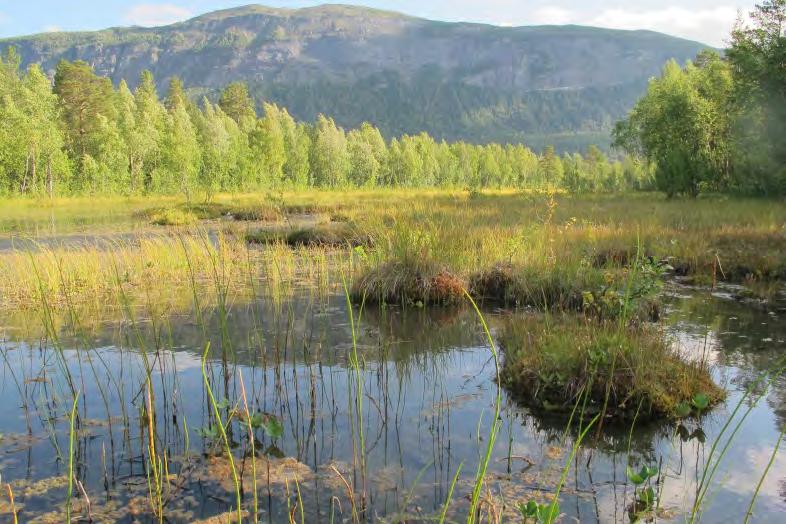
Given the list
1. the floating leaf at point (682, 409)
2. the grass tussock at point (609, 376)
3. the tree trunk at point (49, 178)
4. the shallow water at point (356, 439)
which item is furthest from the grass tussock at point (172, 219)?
the floating leaf at point (682, 409)

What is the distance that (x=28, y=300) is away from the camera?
9.48 metres

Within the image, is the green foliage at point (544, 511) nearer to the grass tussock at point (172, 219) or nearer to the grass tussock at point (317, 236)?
the grass tussock at point (317, 236)

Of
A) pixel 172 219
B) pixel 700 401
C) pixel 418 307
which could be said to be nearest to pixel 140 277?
pixel 418 307

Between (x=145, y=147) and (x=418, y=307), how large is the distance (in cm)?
4770

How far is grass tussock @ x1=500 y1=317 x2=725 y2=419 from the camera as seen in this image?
5.03m

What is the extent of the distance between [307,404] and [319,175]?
247 ft

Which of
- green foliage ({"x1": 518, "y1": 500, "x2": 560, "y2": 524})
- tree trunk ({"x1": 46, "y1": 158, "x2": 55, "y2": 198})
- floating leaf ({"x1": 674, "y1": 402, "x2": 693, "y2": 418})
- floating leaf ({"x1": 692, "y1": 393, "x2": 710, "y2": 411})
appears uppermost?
tree trunk ({"x1": 46, "y1": 158, "x2": 55, "y2": 198})

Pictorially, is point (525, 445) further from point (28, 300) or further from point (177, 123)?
point (177, 123)

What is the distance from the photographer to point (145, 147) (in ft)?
168

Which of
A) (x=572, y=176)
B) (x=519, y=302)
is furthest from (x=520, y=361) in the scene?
(x=572, y=176)

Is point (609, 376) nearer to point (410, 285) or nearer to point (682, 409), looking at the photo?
point (682, 409)

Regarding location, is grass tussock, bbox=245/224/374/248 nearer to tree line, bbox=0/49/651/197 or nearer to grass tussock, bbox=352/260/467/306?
grass tussock, bbox=352/260/467/306

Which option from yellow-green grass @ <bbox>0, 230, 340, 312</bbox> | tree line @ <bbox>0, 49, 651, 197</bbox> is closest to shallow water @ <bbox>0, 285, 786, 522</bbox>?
yellow-green grass @ <bbox>0, 230, 340, 312</bbox>

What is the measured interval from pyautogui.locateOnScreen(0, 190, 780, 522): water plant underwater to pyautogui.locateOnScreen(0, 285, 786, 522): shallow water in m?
0.07
